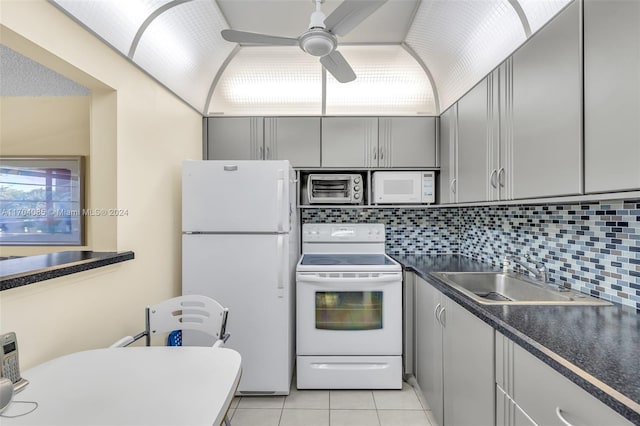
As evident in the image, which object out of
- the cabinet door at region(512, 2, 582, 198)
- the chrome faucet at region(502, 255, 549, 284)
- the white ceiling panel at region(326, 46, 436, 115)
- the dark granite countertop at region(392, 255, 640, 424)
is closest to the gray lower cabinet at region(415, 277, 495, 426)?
the dark granite countertop at region(392, 255, 640, 424)

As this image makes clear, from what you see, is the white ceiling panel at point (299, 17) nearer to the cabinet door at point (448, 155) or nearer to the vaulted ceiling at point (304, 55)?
the vaulted ceiling at point (304, 55)

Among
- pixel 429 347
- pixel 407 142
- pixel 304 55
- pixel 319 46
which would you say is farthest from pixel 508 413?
pixel 304 55

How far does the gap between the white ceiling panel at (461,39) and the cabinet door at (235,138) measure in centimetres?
149

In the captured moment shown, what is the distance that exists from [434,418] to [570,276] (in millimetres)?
1196

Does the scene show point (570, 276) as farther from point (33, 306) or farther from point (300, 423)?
point (33, 306)

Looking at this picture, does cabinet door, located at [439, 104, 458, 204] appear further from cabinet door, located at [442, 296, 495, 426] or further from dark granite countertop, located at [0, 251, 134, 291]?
dark granite countertop, located at [0, 251, 134, 291]

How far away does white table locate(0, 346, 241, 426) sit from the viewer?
2.80 feet

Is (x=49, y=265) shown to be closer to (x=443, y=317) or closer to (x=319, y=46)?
(x=319, y=46)

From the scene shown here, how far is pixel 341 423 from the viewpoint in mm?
1958

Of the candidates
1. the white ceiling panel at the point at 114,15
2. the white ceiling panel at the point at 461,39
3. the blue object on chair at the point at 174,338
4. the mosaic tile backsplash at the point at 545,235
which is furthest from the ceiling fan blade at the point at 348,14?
the blue object on chair at the point at 174,338

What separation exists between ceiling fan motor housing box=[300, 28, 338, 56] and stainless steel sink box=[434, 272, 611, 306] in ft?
4.61

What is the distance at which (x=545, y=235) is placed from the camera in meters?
1.88

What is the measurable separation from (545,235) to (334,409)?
5.77 feet

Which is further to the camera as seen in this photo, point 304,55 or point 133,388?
point 304,55
